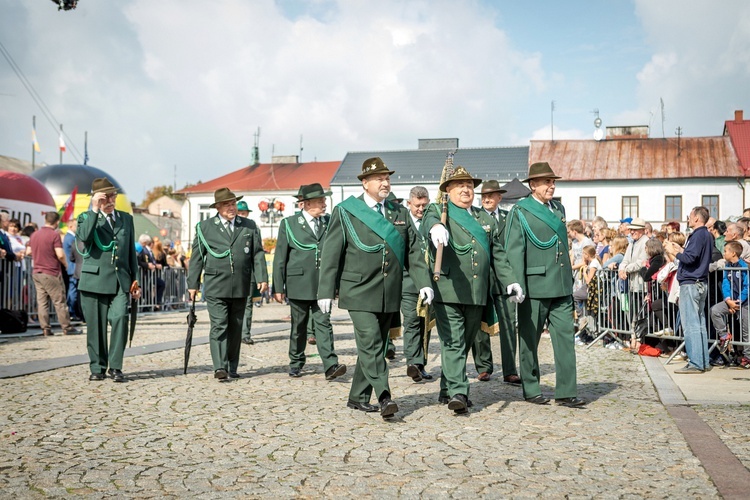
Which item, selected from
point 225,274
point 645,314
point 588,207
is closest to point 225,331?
point 225,274

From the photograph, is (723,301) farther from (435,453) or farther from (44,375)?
(44,375)

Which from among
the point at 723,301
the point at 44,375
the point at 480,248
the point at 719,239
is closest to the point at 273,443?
the point at 480,248

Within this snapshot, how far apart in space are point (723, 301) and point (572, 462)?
20.6 feet

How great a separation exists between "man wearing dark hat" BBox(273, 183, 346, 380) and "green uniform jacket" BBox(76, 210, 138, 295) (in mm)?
1709

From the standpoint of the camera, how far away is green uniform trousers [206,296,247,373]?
30.7ft

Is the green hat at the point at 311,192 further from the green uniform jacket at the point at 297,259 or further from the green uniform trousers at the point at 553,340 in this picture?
the green uniform trousers at the point at 553,340

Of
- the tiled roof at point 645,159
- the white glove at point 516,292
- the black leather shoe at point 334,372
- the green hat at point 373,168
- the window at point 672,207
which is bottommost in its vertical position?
the black leather shoe at point 334,372

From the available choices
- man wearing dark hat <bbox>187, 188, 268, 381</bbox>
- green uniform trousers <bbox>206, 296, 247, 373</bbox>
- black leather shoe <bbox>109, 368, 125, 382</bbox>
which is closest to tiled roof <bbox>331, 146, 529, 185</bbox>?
man wearing dark hat <bbox>187, 188, 268, 381</bbox>

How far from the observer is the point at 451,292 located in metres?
7.34

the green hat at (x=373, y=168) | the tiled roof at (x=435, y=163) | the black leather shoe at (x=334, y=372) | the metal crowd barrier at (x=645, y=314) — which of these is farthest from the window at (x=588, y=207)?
the green hat at (x=373, y=168)

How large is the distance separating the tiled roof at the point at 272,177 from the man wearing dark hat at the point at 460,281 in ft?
219

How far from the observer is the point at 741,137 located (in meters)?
59.5

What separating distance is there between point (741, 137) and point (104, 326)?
191ft

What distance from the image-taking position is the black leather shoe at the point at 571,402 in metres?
7.56
